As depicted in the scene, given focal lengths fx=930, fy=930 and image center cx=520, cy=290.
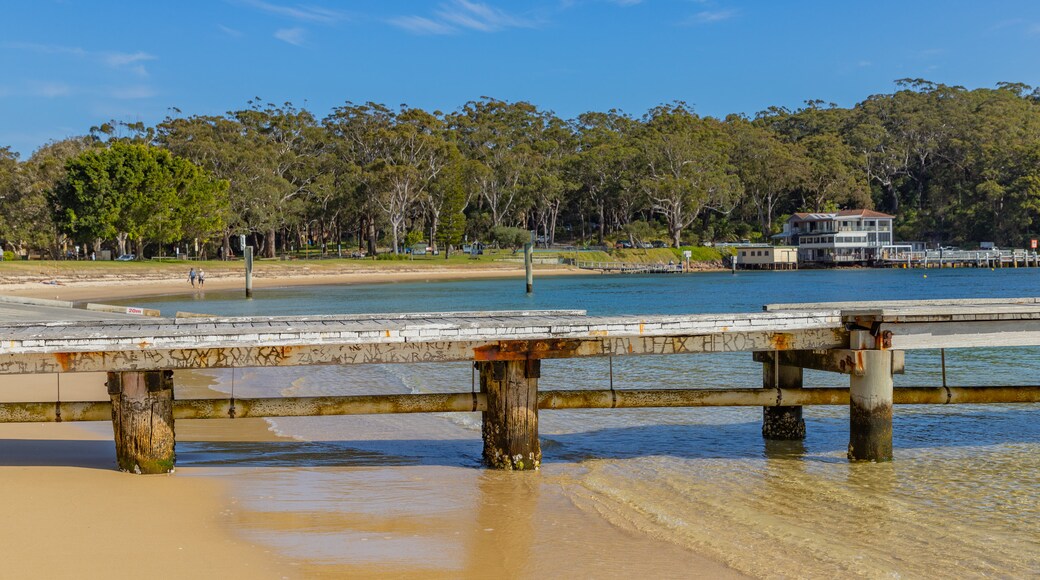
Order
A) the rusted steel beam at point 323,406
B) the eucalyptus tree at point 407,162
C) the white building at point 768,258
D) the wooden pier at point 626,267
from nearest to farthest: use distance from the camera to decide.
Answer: the rusted steel beam at point 323,406 → the eucalyptus tree at point 407,162 → the wooden pier at point 626,267 → the white building at point 768,258

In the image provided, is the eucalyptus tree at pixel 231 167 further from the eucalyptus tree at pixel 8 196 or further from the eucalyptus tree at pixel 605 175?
the eucalyptus tree at pixel 605 175

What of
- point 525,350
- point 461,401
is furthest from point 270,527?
point 525,350

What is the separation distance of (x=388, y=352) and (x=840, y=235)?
4698 inches

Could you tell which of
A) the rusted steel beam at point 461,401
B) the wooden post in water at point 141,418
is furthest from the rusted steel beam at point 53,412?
the wooden post in water at point 141,418

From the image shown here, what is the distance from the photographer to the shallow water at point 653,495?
7.60m

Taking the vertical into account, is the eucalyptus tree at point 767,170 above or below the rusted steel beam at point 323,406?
above

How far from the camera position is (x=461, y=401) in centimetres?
1056

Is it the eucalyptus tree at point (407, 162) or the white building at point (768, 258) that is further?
the white building at point (768, 258)

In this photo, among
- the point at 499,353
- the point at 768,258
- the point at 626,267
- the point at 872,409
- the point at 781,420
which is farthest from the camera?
the point at 768,258

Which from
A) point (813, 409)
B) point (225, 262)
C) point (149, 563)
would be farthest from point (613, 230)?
point (149, 563)

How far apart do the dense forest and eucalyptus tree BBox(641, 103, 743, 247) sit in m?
0.29

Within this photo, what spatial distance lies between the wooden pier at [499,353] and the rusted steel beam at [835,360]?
2cm

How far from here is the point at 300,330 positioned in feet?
31.8

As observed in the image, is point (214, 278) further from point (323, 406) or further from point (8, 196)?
point (323, 406)
